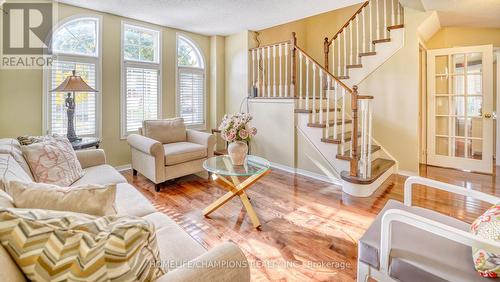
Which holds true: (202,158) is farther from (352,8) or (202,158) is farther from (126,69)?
(352,8)

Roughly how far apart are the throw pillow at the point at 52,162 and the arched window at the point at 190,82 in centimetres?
279

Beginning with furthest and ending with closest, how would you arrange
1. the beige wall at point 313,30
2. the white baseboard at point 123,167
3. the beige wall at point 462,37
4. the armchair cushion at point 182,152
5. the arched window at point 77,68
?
the beige wall at point 313,30 → the beige wall at point 462,37 → the white baseboard at point 123,167 → the arched window at point 77,68 → the armchair cushion at point 182,152

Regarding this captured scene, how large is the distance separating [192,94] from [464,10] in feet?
14.8

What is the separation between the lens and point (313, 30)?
6.08m

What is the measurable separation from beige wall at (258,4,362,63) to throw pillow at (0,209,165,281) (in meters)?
4.93

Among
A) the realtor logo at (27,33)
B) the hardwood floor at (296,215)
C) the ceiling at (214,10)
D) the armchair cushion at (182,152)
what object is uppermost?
the ceiling at (214,10)

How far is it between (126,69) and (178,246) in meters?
3.81

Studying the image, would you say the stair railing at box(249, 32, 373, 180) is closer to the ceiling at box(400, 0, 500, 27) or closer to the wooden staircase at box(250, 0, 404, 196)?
the wooden staircase at box(250, 0, 404, 196)

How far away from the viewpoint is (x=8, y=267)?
2.40 feet

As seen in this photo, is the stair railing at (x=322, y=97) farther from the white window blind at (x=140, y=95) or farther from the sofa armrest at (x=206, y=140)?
the white window blind at (x=140, y=95)

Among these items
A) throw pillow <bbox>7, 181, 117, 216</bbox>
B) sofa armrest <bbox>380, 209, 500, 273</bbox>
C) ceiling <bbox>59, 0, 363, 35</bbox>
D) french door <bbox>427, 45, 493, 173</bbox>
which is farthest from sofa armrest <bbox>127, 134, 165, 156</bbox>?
french door <bbox>427, 45, 493, 173</bbox>

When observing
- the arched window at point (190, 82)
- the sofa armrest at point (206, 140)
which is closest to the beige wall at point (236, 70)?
the arched window at point (190, 82)

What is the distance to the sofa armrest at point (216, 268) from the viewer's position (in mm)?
894

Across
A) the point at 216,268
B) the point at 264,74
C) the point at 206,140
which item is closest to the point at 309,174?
the point at 206,140
